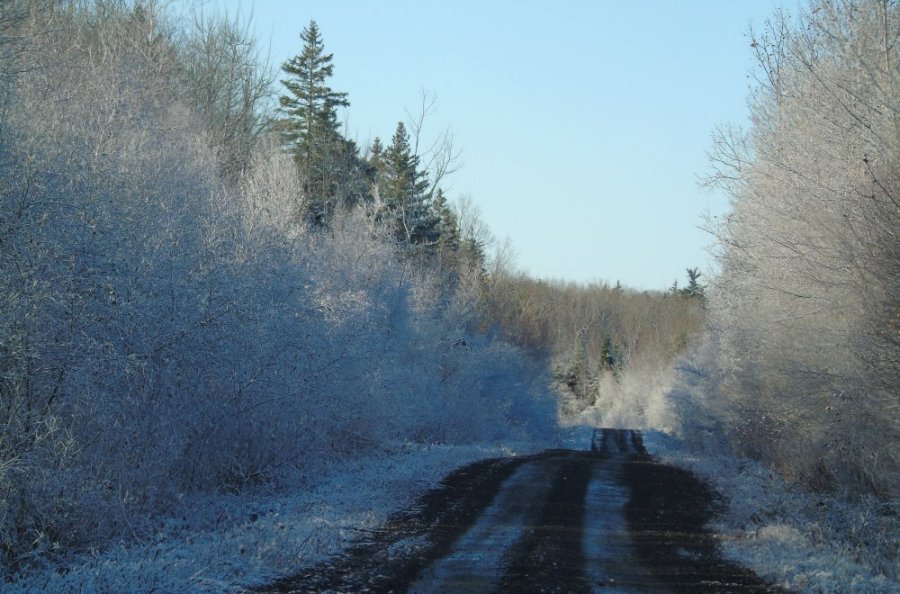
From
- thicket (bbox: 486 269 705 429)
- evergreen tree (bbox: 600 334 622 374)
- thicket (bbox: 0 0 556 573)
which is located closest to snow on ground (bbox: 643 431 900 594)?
thicket (bbox: 0 0 556 573)

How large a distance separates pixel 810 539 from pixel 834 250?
14.8 feet

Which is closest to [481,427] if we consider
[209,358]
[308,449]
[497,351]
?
[497,351]

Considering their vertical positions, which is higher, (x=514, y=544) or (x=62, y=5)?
(x=62, y=5)

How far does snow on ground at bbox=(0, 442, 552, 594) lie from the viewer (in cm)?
827

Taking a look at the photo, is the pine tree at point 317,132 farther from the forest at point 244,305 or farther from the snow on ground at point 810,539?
the snow on ground at point 810,539

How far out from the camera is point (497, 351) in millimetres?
46344

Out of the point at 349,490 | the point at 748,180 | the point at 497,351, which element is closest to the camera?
the point at 349,490

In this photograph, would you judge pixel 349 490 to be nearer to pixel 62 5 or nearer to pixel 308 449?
pixel 308 449

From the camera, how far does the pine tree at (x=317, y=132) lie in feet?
153

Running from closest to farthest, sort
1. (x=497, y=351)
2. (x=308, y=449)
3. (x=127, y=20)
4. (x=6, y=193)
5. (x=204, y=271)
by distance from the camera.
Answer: (x=6, y=193) < (x=204, y=271) < (x=308, y=449) < (x=127, y=20) < (x=497, y=351)

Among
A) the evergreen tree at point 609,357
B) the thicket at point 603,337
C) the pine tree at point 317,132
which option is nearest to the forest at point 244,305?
the pine tree at point 317,132

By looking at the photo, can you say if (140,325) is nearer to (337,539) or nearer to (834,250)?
(337,539)

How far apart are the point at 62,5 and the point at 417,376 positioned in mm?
17700

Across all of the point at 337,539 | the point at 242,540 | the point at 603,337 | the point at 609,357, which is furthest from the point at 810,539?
the point at 603,337
